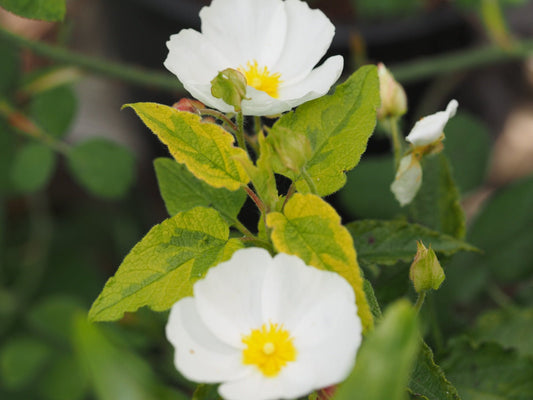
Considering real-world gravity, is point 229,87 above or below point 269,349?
above

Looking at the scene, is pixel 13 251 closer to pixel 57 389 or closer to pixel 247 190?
pixel 57 389

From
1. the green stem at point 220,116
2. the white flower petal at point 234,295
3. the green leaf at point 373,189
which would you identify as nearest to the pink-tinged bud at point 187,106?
the green stem at point 220,116

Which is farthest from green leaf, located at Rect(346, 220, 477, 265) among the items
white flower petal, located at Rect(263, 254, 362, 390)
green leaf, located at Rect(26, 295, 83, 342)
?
green leaf, located at Rect(26, 295, 83, 342)

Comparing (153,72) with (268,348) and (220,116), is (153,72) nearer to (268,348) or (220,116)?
(220,116)

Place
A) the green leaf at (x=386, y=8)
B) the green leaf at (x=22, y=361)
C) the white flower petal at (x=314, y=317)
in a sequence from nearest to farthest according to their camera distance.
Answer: the white flower petal at (x=314, y=317)
the green leaf at (x=22, y=361)
the green leaf at (x=386, y=8)

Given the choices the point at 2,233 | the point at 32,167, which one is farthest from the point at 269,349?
the point at 2,233

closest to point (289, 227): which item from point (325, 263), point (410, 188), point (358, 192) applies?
point (325, 263)

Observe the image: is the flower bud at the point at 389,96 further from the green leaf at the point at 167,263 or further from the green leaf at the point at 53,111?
the green leaf at the point at 53,111

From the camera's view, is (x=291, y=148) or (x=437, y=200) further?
(x=437, y=200)
